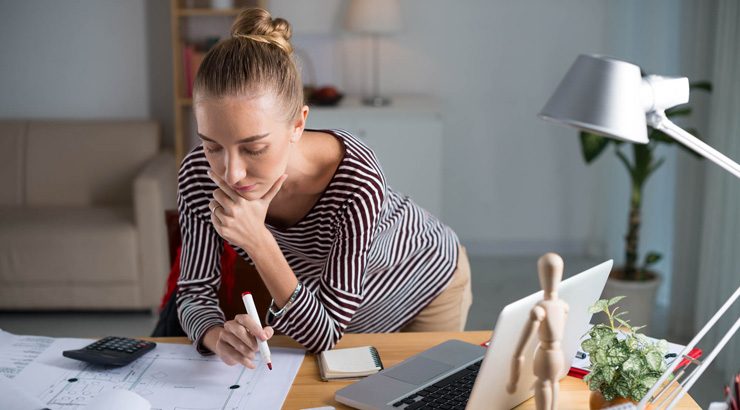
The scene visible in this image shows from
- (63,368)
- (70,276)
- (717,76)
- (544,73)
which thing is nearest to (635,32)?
(544,73)

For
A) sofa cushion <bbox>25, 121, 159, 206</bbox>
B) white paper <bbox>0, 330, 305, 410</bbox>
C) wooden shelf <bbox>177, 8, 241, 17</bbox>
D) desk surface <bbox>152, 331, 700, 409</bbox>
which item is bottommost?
sofa cushion <bbox>25, 121, 159, 206</bbox>

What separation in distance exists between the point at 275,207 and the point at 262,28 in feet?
1.10

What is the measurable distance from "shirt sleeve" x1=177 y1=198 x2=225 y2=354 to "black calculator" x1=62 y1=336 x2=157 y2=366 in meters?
0.09

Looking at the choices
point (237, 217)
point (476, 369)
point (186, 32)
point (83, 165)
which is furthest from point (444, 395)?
point (186, 32)

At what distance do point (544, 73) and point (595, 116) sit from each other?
3.54 meters

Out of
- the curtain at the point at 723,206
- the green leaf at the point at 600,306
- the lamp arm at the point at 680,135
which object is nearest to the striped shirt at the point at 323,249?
the green leaf at the point at 600,306

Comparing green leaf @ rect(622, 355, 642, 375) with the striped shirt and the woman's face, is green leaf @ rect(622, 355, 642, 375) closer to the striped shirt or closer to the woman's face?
the striped shirt

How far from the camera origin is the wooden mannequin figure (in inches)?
37.9

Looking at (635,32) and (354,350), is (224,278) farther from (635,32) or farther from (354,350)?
(635,32)

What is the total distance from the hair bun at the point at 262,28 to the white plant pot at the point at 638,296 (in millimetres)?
2157

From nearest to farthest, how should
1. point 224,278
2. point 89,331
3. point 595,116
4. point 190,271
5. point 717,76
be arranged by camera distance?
point 595,116
point 190,271
point 224,278
point 717,76
point 89,331

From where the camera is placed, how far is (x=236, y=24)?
148 cm

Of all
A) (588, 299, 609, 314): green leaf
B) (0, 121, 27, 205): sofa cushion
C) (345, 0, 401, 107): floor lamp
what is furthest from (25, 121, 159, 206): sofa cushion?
(588, 299, 609, 314): green leaf

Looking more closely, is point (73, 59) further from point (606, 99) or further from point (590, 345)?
point (606, 99)
